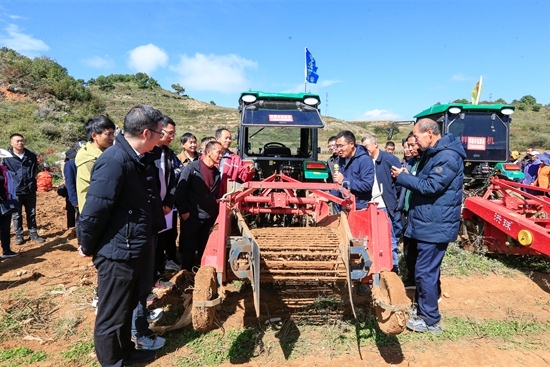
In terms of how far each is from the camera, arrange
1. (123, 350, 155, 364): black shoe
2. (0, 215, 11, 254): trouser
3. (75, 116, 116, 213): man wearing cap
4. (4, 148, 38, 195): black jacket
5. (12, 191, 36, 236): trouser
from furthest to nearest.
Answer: (12, 191, 36, 236): trouser
(4, 148, 38, 195): black jacket
(0, 215, 11, 254): trouser
(75, 116, 116, 213): man wearing cap
(123, 350, 155, 364): black shoe

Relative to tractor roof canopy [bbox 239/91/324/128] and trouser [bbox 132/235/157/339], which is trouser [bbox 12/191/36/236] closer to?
tractor roof canopy [bbox 239/91/324/128]

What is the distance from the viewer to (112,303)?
2111 mm

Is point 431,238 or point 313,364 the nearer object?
point 313,364

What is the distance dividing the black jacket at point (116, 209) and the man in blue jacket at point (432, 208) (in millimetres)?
2140

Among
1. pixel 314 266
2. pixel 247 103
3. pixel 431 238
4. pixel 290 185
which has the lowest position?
pixel 314 266

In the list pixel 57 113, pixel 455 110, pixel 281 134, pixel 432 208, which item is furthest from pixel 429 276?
pixel 57 113

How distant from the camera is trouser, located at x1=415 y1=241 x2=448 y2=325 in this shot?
2.78 metres

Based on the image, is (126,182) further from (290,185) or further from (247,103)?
(247,103)

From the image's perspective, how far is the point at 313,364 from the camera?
2406 mm

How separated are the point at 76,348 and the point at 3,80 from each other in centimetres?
2561

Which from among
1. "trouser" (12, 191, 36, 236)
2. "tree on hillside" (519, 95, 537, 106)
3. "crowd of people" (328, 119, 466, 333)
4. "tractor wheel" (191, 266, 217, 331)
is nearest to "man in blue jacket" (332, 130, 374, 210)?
"crowd of people" (328, 119, 466, 333)

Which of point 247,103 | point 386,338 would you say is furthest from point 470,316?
point 247,103

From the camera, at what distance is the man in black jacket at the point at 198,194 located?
3514mm

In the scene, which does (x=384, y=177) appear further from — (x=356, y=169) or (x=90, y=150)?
(x=90, y=150)
